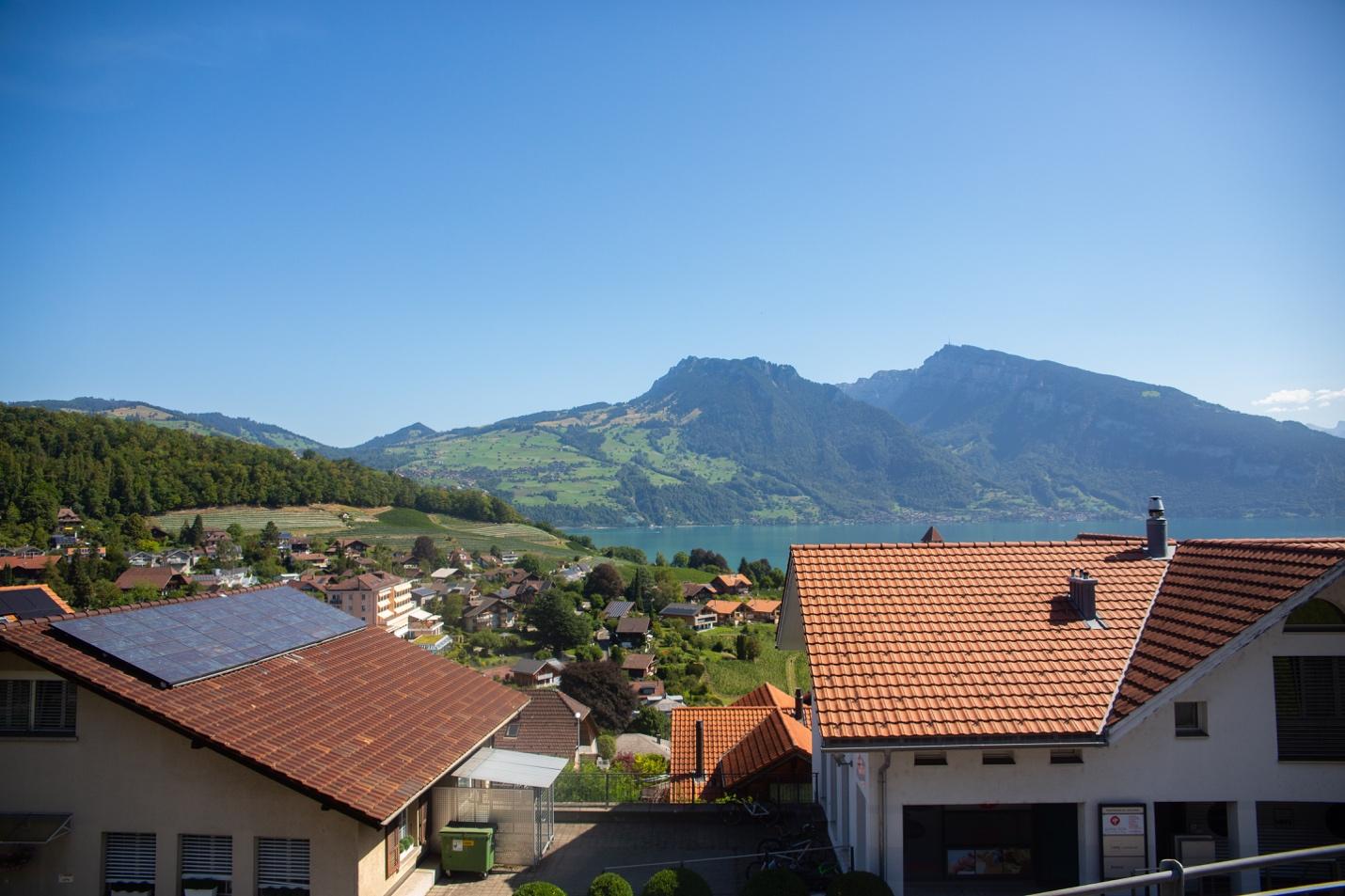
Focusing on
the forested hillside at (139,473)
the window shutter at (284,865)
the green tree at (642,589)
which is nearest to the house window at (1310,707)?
the window shutter at (284,865)

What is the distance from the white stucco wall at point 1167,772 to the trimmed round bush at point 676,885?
186 cm

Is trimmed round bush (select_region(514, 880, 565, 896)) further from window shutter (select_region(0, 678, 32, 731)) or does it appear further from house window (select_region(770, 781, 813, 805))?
window shutter (select_region(0, 678, 32, 731))

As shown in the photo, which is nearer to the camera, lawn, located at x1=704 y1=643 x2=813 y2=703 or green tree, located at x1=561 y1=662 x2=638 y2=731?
green tree, located at x1=561 y1=662 x2=638 y2=731

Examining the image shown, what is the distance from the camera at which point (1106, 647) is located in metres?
9.28

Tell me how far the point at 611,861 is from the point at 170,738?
5833 millimetres

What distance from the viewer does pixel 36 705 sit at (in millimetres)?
9562

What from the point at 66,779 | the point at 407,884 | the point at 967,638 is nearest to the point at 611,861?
the point at 407,884

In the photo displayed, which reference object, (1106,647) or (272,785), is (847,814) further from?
(272,785)

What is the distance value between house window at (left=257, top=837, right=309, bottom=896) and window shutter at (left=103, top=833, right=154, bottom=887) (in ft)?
4.63

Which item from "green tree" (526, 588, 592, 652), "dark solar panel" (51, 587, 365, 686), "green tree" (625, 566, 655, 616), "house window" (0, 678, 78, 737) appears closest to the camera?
"house window" (0, 678, 78, 737)

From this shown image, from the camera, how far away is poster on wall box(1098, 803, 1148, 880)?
852cm

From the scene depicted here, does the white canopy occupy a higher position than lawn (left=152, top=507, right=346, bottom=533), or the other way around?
lawn (left=152, top=507, right=346, bottom=533)

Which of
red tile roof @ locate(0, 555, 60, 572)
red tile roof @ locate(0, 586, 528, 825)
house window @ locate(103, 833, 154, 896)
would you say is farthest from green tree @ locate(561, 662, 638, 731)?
red tile roof @ locate(0, 555, 60, 572)

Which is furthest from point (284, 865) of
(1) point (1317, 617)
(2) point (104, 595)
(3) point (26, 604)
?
(2) point (104, 595)
